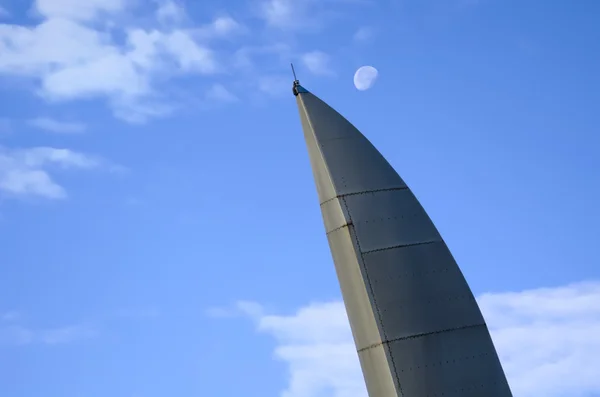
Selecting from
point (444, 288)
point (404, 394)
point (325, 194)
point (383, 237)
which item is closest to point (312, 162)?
point (325, 194)

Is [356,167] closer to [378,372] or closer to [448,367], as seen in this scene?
[378,372]

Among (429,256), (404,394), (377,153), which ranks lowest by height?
(404,394)

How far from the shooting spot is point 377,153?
1027 inches

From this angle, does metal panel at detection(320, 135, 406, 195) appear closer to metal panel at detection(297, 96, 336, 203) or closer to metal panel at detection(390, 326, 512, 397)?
metal panel at detection(297, 96, 336, 203)

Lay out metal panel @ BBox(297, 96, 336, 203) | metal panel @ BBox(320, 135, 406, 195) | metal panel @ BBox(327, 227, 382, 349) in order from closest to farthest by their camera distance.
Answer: metal panel @ BBox(327, 227, 382, 349) < metal panel @ BBox(320, 135, 406, 195) < metal panel @ BBox(297, 96, 336, 203)

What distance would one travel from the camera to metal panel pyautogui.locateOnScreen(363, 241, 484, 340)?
23.6 m

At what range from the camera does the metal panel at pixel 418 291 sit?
23594mm

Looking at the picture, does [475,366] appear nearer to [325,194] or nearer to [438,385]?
[438,385]

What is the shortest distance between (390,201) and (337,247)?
202 centimetres

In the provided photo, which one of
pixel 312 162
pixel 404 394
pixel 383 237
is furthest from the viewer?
pixel 312 162

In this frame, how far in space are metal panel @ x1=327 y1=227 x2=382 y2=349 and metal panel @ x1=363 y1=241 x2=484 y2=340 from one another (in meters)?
0.28

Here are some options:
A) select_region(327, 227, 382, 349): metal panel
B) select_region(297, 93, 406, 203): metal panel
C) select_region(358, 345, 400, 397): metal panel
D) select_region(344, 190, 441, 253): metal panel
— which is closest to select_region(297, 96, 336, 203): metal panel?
select_region(297, 93, 406, 203): metal panel

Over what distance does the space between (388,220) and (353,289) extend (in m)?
2.20

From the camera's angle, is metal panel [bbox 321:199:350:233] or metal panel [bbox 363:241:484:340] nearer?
metal panel [bbox 363:241:484:340]
